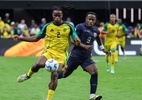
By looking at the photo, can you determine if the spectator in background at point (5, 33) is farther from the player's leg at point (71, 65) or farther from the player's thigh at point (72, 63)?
the player's thigh at point (72, 63)

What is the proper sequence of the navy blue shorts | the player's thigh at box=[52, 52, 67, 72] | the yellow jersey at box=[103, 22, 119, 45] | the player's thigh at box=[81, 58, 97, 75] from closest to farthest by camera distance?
the player's thigh at box=[52, 52, 67, 72] → the player's thigh at box=[81, 58, 97, 75] → the navy blue shorts → the yellow jersey at box=[103, 22, 119, 45]

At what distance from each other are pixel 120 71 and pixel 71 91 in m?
6.94

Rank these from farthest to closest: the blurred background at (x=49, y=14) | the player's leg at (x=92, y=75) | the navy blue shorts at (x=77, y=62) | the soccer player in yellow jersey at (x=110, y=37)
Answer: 1. the blurred background at (x=49, y=14)
2. the soccer player in yellow jersey at (x=110, y=37)
3. the navy blue shorts at (x=77, y=62)
4. the player's leg at (x=92, y=75)

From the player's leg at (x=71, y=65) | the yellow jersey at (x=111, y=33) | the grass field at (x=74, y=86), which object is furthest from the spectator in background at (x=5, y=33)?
the player's leg at (x=71, y=65)

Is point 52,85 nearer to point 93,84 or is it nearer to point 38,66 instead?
point 38,66

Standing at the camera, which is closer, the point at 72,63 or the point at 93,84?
the point at 93,84

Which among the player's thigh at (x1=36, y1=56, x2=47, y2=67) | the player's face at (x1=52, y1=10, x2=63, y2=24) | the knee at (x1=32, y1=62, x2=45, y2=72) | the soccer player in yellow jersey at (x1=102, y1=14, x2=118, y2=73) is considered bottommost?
the soccer player in yellow jersey at (x1=102, y1=14, x2=118, y2=73)

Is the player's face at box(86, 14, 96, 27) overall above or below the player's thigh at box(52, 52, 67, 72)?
above

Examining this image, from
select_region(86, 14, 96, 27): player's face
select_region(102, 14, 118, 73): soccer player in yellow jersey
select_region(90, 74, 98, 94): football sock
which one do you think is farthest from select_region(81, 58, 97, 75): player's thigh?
select_region(102, 14, 118, 73): soccer player in yellow jersey

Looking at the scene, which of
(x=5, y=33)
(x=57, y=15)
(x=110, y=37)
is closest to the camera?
(x=57, y=15)

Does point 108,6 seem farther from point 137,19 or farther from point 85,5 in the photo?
point 137,19

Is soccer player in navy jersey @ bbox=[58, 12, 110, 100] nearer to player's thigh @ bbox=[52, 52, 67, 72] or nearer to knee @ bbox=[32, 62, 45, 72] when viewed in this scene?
player's thigh @ bbox=[52, 52, 67, 72]

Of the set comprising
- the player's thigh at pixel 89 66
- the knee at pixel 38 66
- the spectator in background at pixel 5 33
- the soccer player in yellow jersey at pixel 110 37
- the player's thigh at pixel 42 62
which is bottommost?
the spectator in background at pixel 5 33

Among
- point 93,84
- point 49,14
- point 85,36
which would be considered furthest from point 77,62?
point 49,14
